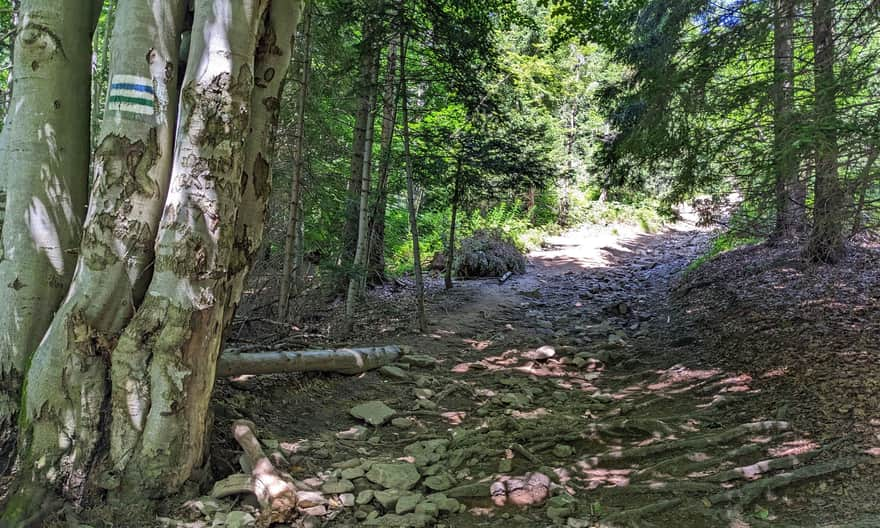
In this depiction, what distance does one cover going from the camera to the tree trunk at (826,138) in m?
4.27

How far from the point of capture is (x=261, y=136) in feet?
11.5

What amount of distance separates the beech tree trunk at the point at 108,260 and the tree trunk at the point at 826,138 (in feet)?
16.2

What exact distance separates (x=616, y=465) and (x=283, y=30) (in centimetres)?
403

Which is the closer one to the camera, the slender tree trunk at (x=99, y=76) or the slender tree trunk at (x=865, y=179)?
the slender tree trunk at (x=865, y=179)

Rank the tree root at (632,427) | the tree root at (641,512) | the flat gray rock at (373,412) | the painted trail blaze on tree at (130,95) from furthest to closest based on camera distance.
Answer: the flat gray rock at (373,412) < the tree root at (632,427) < the tree root at (641,512) < the painted trail blaze on tree at (130,95)

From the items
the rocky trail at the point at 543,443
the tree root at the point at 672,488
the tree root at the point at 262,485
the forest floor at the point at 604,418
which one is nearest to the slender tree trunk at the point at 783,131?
the forest floor at the point at 604,418

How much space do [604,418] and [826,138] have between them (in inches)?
121

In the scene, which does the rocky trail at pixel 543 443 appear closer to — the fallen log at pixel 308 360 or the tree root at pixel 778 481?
the tree root at pixel 778 481

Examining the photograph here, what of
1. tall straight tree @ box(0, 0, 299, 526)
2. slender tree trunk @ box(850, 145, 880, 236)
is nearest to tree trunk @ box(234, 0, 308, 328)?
tall straight tree @ box(0, 0, 299, 526)

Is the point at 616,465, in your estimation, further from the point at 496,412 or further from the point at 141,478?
the point at 141,478

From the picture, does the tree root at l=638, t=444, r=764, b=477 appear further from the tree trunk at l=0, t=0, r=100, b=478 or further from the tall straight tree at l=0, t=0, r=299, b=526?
the tree trunk at l=0, t=0, r=100, b=478

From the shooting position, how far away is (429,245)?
656 inches

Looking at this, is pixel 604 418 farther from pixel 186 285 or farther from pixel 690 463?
pixel 186 285

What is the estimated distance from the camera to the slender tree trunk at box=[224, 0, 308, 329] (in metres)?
3.43
